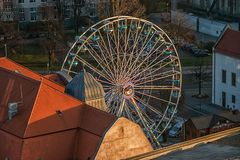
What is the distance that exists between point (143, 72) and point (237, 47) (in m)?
16.3

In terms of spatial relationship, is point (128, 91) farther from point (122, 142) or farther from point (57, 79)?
point (122, 142)

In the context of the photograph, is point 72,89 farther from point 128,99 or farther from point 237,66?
point 237,66

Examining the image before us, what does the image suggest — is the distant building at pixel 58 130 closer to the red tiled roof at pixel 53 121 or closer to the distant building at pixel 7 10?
the red tiled roof at pixel 53 121

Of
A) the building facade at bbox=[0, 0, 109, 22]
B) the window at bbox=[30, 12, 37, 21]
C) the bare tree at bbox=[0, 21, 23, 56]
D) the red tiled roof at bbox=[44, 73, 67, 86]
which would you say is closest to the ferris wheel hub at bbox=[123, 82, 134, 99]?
the red tiled roof at bbox=[44, 73, 67, 86]

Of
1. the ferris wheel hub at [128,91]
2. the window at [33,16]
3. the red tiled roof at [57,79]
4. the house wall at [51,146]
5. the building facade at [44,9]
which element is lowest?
the house wall at [51,146]

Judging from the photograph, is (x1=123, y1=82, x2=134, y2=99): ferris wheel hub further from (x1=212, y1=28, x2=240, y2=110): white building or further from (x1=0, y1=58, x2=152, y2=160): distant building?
(x1=212, y1=28, x2=240, y2=110): white building

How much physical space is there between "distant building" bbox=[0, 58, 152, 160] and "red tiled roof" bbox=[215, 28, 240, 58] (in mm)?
26275

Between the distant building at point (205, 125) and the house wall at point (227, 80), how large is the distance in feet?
38.2

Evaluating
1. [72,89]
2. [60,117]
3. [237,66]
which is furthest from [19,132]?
[237,66]

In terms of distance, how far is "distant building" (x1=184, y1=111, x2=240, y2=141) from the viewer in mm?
48156

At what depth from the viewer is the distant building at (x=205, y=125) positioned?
158ft

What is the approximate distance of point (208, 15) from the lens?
323ft

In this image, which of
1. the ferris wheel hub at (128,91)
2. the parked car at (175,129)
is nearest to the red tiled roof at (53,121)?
the ferris wheel hub at (128,91)

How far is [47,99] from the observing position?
36.0 meters
